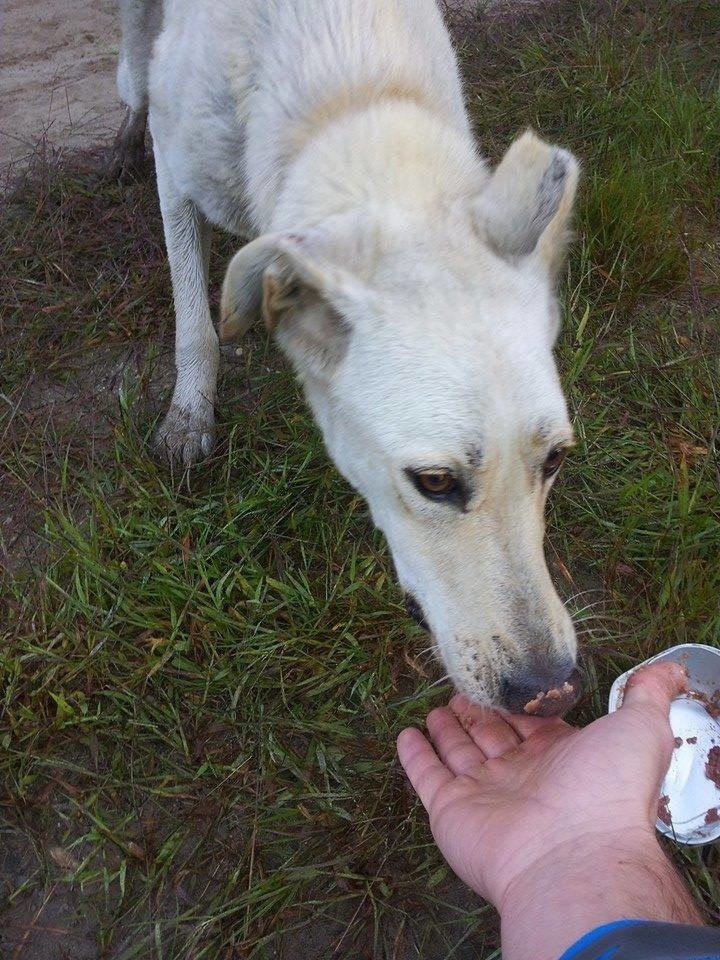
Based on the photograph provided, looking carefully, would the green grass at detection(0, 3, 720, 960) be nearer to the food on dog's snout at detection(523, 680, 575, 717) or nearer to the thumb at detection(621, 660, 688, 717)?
the thumb at detection(621, 660, 688, 717)

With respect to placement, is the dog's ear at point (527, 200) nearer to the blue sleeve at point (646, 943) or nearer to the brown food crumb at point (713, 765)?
the blue sleeve at point (646, 943)

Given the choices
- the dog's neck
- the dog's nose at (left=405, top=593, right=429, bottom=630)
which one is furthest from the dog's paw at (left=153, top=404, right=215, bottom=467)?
the dog's nose at (left=405, top=593, right=429, bottom=630)

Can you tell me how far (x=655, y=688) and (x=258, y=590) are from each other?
4.75ft

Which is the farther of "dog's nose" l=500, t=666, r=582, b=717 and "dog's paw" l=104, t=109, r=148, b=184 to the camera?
"dog's paw" l=104, t=109, r=148, b=184

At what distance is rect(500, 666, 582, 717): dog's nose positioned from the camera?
1822 millimetres

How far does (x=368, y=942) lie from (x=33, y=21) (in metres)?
6.56

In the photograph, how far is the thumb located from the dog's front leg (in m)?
2.01

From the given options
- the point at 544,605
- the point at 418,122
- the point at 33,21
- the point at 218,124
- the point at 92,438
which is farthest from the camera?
the point at 33,21

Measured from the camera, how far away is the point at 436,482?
1854mm

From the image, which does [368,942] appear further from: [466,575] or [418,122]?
[418,122]

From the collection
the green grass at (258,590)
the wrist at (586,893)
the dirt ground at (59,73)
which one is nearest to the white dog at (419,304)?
the wrist at (586,893)

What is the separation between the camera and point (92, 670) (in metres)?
2.69

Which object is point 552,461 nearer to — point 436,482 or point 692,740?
point 436,482

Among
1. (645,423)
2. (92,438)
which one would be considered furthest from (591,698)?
(92,438)
